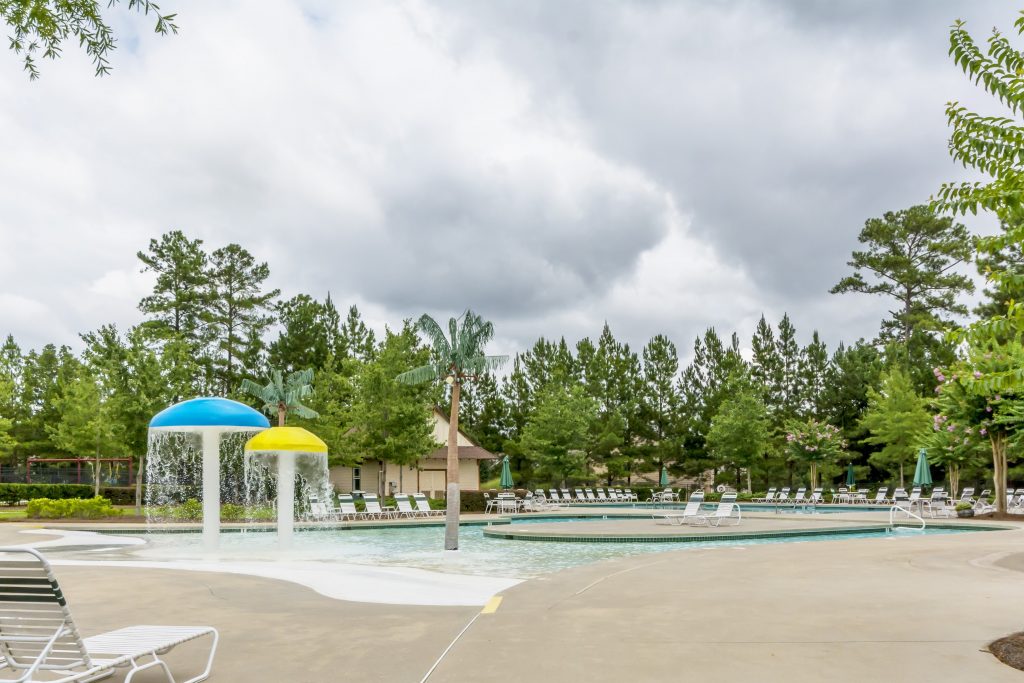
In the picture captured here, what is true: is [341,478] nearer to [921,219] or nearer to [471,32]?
[471,32]

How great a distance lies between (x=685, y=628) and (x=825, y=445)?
33.2 m

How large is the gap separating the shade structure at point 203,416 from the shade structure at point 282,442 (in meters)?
0.36

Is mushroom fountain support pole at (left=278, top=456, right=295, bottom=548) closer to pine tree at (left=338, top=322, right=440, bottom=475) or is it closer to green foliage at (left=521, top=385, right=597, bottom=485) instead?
pine tree at (left=338, top=322, right=440, bottom=475)

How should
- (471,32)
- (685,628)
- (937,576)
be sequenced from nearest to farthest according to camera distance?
1. (685,628)
2. (937,576)
3. (471,32)

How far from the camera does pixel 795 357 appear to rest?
5191 centimetres

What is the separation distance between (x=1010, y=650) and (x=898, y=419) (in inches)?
1391

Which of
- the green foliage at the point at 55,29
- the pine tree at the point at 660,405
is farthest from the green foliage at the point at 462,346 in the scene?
the pine tree at the point at 660,405

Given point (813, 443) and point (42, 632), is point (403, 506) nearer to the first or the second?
point (813, 443)

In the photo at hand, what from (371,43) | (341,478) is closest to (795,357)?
(341,478)

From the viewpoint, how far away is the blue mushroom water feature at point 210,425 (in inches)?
625

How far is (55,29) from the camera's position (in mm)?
6902

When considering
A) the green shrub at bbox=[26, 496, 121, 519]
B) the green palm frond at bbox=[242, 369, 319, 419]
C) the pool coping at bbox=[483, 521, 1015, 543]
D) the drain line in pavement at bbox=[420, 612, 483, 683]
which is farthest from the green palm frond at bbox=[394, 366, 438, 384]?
the green shrub at bbox=[26, 496, 121, 519]

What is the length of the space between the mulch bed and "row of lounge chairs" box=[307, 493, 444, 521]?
19.4 m

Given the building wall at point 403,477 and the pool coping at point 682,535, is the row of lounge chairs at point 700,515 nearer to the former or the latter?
the pool coping at point 682,535
